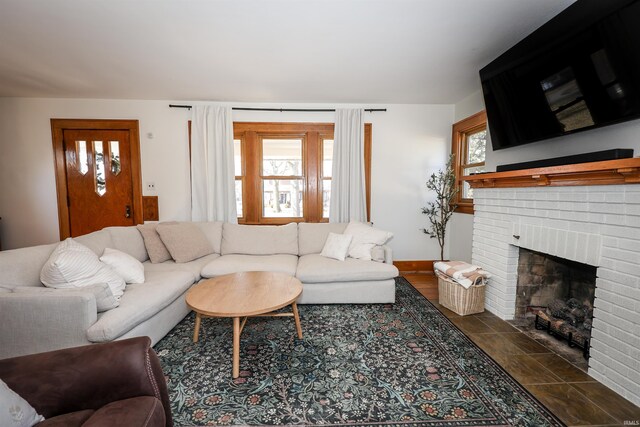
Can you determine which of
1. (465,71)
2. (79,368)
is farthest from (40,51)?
(465,71)

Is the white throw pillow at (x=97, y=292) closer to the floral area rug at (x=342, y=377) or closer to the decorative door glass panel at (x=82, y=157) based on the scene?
the floral area rug at (x=342, y=377)

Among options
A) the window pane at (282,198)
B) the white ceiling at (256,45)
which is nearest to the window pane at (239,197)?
the window pane at (282,198)

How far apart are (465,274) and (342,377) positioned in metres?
1.61

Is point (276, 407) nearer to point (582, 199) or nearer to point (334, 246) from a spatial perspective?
point (334, 246)

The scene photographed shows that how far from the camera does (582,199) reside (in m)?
1.82

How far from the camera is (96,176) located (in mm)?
3734

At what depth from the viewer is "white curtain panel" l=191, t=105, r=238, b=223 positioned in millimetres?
3674

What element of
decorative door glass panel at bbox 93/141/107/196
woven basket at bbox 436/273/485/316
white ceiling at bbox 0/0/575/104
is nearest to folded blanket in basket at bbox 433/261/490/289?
woven basket at bbox 436/273/485/316

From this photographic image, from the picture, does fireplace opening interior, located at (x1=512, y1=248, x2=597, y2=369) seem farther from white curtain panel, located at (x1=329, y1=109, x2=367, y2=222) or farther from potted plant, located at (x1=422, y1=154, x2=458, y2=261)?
white curtain panel, located at (x1=329, y1=109, x2=367, y2=222)

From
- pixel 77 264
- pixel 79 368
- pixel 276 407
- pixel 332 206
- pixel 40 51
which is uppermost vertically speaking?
pixel 40 51

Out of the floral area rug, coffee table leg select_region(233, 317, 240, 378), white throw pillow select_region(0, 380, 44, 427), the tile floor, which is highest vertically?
white throw pillow select_region(0, 380, 44, 427)

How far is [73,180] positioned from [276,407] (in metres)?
4.24

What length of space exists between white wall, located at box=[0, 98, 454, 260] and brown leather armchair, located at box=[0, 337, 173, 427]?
10.0 ft

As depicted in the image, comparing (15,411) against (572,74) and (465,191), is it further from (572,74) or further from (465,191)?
(465,191)
